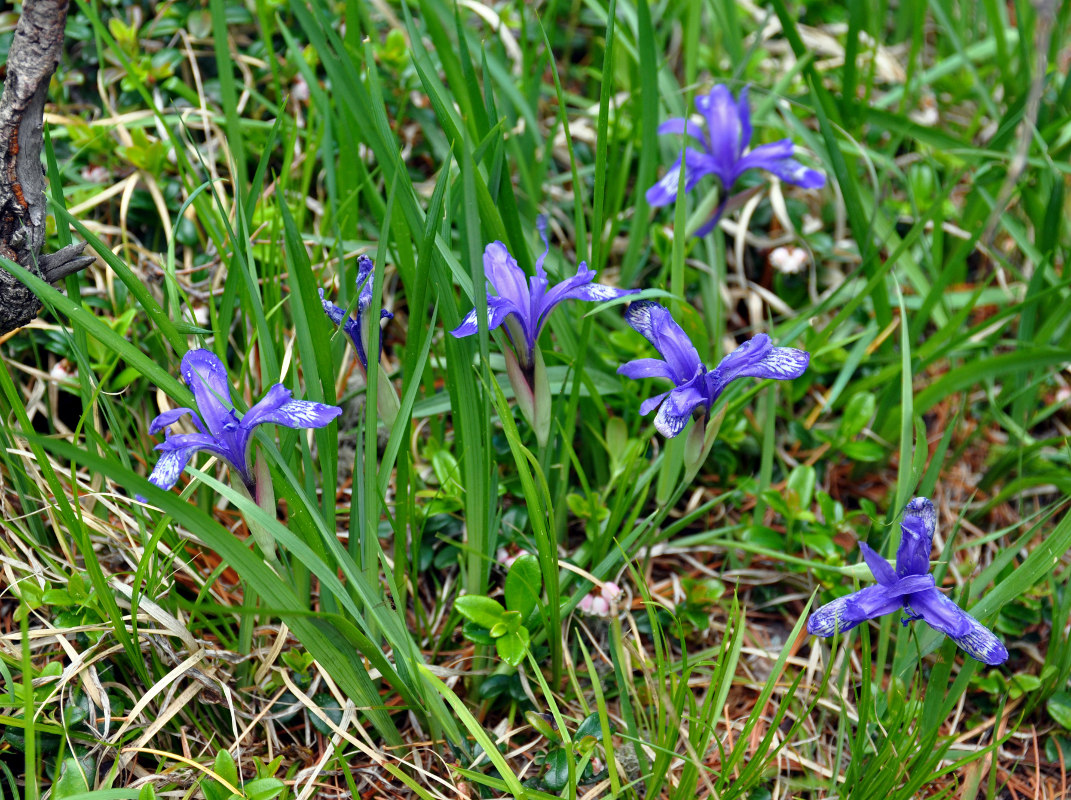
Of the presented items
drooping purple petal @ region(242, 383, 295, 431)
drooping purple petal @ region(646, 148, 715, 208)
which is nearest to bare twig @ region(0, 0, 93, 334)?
drooping purple petal @ region(242, 383, 295, 431)

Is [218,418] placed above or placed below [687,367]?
above

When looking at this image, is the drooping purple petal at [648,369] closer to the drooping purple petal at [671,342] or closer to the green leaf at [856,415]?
the drooping purple petal at [671,342]

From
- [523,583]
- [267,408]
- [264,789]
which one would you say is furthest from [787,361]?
[264,789]

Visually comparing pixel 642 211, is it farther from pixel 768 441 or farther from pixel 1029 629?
pixel 1029 629

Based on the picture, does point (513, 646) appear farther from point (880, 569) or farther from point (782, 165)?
point (782, 165)

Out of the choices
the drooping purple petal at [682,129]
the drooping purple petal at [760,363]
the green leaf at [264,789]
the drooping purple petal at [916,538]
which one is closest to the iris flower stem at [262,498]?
the green leaf at [264,789]

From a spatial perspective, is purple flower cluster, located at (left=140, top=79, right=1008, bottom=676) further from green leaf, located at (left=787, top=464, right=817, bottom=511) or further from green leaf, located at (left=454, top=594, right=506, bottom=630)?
green leaf, located at (left=787, top=464, right=817, bottom=511)
